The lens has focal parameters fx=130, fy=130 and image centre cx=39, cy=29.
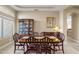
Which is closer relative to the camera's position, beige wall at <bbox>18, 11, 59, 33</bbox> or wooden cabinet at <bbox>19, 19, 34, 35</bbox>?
wooden cabinet at <bbox>19, 19, 34, 35</bbox>

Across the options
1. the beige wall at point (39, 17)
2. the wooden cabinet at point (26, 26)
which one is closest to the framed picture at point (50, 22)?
the beige wall at point (39, 17)

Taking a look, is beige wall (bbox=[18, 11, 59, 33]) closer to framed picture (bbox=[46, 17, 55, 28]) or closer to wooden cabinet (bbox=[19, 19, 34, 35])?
framed picture (bbox=[46, 17, 55, 28])

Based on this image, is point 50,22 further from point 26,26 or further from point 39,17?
point 26,26

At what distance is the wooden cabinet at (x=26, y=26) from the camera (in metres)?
9.59

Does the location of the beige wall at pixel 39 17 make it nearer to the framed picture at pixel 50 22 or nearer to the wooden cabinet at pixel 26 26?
the framed picture at pixel 50 22

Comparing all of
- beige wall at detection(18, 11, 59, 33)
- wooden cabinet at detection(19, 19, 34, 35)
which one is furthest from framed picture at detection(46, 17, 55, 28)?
wooden cabinet at detection(19, 19, 34, 35)

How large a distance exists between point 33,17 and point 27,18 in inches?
18.3

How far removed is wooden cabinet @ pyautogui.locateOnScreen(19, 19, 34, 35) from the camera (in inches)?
377

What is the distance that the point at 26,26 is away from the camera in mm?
9656

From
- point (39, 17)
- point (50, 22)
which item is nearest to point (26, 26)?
point (39, 17)

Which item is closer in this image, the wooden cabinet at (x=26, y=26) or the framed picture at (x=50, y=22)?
the wooden cabinet at (x=26, y=26)
